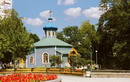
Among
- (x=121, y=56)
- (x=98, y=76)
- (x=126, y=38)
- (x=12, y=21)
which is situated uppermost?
(x=12, y=21)

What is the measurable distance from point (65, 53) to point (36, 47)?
19.9 feet

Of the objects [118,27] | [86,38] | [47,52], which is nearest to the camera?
[118,27]

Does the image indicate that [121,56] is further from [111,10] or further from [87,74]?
[87,74]

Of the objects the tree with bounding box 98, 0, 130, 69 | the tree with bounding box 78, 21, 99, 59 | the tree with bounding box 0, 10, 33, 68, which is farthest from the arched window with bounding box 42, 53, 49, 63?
the tree with bounding box 78, 21, 99, 59

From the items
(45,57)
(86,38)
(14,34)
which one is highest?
(86,38)

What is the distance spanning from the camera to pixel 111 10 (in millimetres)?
37844

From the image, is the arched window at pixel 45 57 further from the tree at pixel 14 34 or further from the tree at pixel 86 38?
the tree at pixel 86 38

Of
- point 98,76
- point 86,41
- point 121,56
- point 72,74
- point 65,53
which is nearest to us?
point 98,76

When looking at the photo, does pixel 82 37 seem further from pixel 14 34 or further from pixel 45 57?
pixel 14 34

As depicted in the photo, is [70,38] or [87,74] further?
[70,38]

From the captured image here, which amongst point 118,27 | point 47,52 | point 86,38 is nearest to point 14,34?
point 47,52

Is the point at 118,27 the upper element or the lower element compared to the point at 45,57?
upper

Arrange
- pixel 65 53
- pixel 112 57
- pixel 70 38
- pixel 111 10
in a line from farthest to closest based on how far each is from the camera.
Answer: pixel 70 38 < pixel 112 57 < pixel 65 53 < pixel 111 10

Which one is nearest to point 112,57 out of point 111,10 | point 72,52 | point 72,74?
point 72,52
